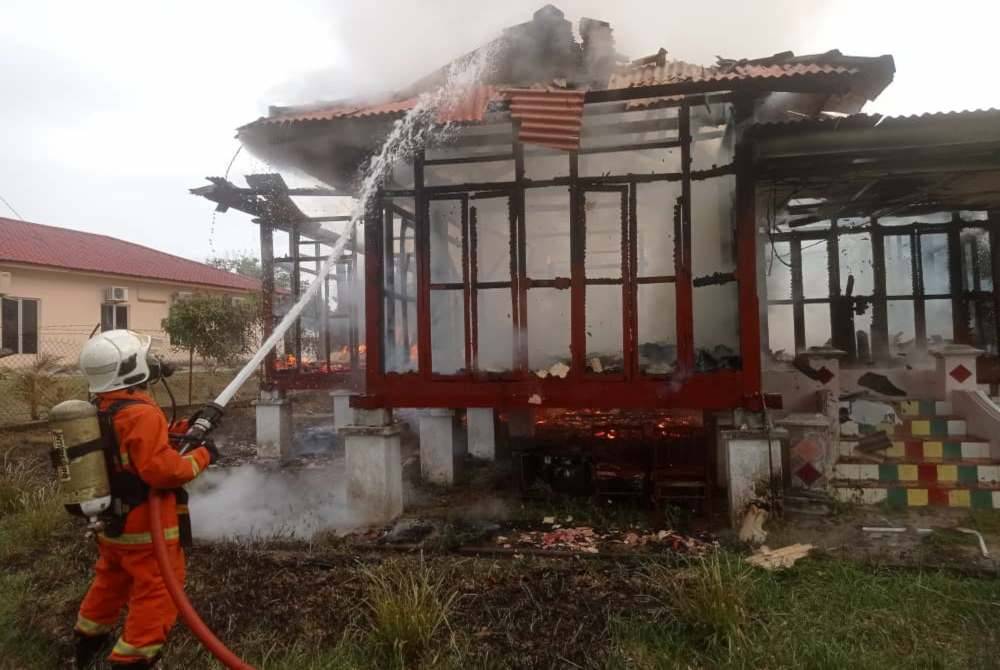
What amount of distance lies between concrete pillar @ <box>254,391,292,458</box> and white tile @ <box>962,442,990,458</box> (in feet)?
35.5

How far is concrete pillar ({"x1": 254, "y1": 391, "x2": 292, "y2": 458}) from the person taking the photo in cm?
1224

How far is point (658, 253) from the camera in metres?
8.45

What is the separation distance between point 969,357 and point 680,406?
412cm

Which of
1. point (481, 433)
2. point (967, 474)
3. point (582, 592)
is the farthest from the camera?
point (481, 433)

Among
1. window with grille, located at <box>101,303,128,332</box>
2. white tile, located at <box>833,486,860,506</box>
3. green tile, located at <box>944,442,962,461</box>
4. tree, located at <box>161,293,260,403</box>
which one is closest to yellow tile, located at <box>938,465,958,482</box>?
green tile, located at <box>944,442,962,461</box>

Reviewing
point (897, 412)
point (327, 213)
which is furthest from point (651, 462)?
point (327, 213)

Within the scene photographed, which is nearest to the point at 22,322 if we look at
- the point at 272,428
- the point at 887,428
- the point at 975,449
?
the point at 272,428

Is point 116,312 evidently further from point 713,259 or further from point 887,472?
point 887,472

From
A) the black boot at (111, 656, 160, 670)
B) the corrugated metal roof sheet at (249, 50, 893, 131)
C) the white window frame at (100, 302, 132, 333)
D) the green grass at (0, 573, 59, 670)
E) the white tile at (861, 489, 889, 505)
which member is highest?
the corrugated metal roof sheet at (249, 50, 893, 131)

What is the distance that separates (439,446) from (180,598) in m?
6.17

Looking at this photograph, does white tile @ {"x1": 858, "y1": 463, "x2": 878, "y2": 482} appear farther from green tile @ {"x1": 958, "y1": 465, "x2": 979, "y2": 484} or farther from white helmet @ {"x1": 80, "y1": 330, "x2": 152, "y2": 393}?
white helmet @ {"x1": 80, "y1": 330, "x2": 152, "y2": 393}

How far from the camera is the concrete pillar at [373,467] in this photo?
7.29m

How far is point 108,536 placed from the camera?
3875 millimetres

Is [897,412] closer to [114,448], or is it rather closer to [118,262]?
[114,448]
